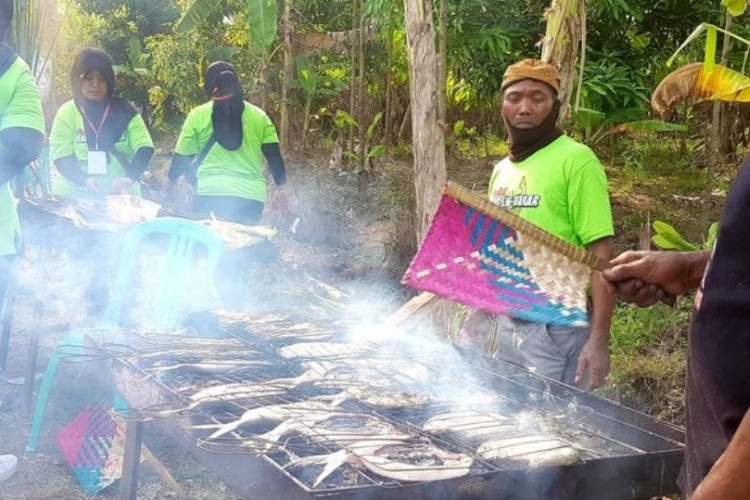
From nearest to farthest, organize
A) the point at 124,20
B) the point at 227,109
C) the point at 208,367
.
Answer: the point at 208,367, the point at 227,109, the point at 124,20

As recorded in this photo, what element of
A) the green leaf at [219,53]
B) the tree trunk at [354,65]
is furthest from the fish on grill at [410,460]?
the green leaf at [219,53]

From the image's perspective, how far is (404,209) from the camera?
32.6 feet

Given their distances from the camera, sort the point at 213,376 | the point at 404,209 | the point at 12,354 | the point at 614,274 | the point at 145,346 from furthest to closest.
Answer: the point at 404,209 < the point at 12,354 < the point at 145,346 < the point at 213,376 < the point at 614,274

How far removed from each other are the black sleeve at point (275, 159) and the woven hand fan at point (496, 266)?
352cm

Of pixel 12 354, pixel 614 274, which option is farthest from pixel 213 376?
pixel 12 354

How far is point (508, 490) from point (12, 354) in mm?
5187

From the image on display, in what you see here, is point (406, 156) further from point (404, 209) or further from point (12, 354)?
point (12, 354)

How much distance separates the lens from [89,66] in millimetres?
6344

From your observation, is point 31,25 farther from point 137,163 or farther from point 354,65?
point 354,65

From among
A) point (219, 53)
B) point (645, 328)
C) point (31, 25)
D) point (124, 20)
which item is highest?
point (124, 20)

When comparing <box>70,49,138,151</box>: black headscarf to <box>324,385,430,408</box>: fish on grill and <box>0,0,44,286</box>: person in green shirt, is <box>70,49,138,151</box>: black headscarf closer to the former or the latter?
<box>0,0,44,286</box>: person in green shirt

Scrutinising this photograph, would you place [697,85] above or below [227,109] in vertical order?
above

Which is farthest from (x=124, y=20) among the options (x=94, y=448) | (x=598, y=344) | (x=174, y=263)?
(x=598, y=344)

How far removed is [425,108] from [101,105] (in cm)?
249
